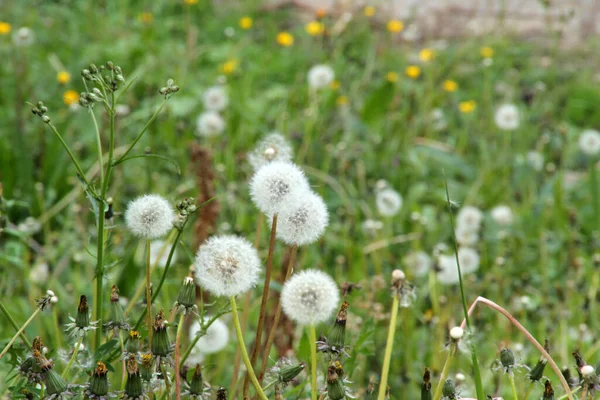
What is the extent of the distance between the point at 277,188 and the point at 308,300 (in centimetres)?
17

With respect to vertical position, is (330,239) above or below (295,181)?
above

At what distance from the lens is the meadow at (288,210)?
1.14 metres

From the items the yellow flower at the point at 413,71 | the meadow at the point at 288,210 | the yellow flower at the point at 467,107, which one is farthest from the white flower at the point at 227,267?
the yellow flower at the point at 413,71

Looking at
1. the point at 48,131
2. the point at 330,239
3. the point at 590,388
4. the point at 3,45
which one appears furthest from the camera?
the point at 3,45

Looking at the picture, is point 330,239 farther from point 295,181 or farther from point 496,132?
point 295,181

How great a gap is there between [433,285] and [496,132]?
74.7 inches

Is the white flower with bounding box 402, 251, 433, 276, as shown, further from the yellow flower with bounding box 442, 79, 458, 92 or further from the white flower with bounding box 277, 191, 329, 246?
the yellow flower with bounding box 442, 79, 458, 92

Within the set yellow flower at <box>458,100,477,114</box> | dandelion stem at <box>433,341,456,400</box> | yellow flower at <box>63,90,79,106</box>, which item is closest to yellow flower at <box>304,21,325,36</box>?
yellow flower at <box>458,100,477,114</box>

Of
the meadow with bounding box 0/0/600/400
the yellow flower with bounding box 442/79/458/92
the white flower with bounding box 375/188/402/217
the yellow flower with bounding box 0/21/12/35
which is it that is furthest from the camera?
the yellow flower with bounding box 442/79/458/92

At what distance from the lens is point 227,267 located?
1113 millimetres

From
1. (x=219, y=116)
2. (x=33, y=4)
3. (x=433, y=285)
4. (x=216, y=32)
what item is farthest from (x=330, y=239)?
(x=33, y=4)

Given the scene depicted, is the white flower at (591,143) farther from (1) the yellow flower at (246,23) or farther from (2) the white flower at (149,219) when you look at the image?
(2) the white flower at (149,219)

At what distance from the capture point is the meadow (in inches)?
44.9

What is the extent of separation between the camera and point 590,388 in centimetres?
110
